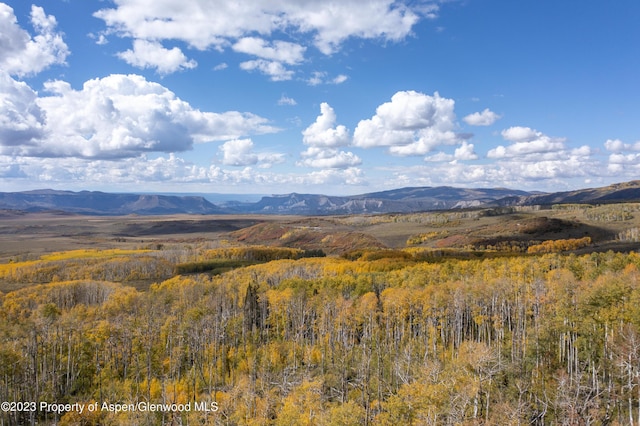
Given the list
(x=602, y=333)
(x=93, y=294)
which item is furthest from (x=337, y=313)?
(x=93, y=294)

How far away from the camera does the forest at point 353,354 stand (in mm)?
55906

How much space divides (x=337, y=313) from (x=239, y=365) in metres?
31.3

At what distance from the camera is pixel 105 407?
74.9 metres

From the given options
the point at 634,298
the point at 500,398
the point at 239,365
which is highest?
the point at 634,298

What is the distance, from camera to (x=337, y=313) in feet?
379

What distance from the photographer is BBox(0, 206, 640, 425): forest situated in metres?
55.9

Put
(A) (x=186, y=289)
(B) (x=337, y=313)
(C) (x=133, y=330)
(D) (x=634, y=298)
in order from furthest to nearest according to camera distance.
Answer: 1. (A) (x=186, y=289)
2. (B) (x=337, y=313)
3. (C) (x=133, y=330)
4. (D) (x=634, y=298)

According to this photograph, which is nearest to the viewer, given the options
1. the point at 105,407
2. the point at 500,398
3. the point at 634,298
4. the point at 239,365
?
the point at 500,398

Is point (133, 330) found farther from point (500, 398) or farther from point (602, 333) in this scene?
point (602, 333)

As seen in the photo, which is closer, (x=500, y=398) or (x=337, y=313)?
(x=500, y=398)

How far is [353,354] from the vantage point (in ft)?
317

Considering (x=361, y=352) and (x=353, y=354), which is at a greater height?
(x=361, y=352)

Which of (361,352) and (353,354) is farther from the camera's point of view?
(361,352)

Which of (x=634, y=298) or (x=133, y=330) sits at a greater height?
(x=634, y=298)
